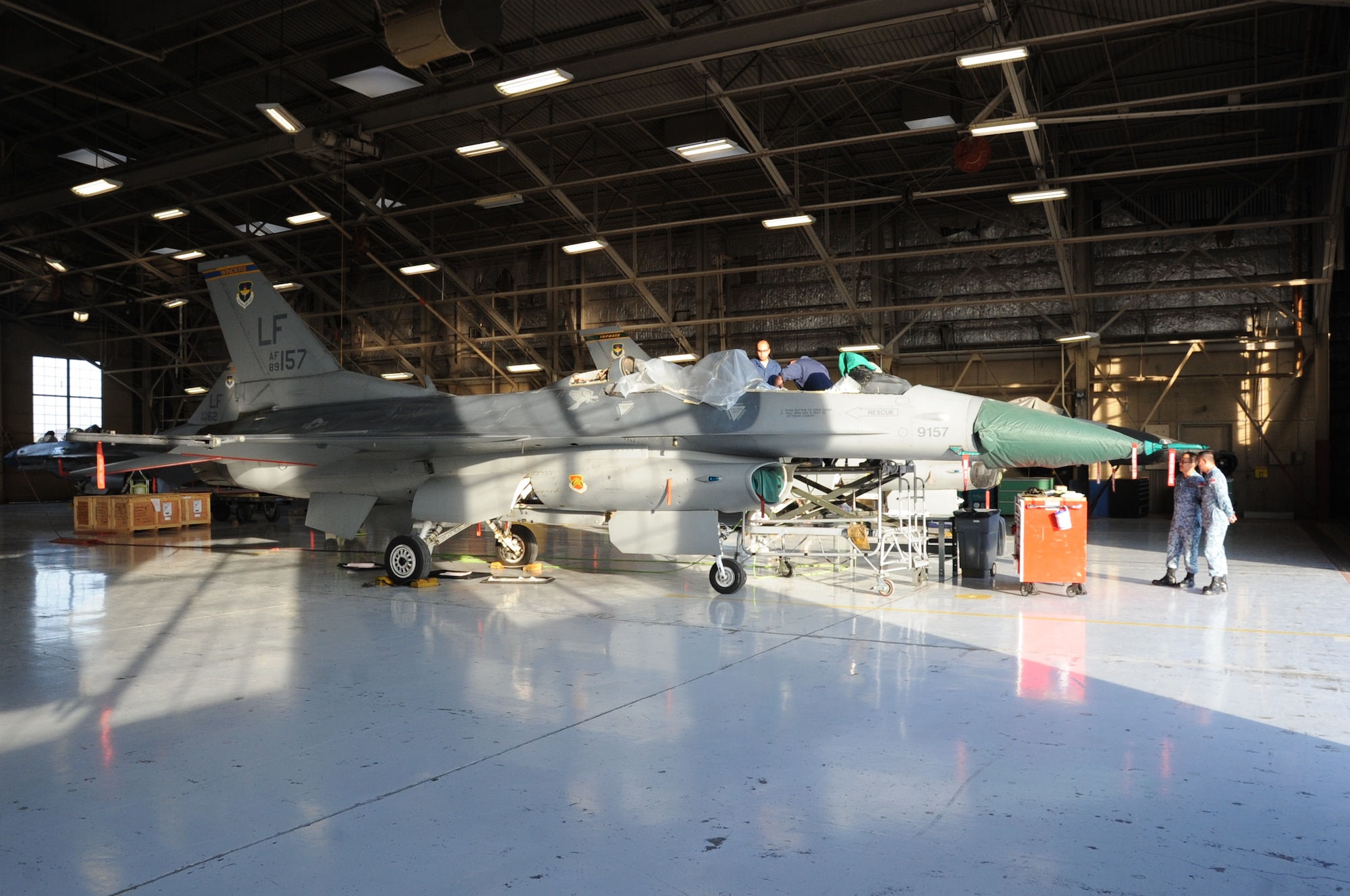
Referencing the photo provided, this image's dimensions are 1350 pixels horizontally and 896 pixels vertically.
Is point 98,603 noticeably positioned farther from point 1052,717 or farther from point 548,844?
point 1052,717

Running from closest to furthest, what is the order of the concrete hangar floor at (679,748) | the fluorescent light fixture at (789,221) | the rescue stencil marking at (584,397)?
1. the concrete hangar floor at (679,748)
2. the rescue stencil marking at (584,397)
3. the fluorescent light fixture at (789,221)

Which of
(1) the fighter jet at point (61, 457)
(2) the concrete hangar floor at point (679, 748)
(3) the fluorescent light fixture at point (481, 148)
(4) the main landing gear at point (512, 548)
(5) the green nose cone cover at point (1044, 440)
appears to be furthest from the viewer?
(1) the fighter jet at point (61, 457)

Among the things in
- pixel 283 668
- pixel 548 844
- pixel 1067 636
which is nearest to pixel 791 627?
pixel 1067 636

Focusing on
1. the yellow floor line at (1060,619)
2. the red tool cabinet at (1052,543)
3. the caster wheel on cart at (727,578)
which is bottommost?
the yellow floor line at (1060,619)

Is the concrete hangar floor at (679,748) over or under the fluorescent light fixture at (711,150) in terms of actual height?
under

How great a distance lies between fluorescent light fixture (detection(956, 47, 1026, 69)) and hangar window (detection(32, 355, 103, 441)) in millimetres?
34729

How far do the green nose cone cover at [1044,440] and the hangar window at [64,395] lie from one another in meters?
36.0

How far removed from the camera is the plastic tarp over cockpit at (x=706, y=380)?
10125 mm

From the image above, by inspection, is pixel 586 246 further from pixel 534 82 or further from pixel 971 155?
pixel 971 155

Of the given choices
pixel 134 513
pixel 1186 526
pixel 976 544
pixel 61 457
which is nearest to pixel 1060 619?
pixel 976 544

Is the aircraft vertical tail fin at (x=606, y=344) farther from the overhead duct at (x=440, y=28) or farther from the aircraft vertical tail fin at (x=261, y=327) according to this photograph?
the overhead duct at (x=440, y=28)

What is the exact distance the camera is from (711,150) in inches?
672

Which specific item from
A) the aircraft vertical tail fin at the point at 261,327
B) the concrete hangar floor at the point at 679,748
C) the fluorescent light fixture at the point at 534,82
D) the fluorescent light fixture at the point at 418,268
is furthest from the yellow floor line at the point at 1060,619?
the fluorescent light fixture at the point at 418,268

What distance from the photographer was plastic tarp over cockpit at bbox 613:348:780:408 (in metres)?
10.1
